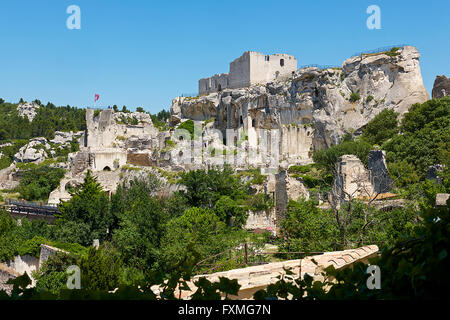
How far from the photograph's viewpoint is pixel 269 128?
44.8 m

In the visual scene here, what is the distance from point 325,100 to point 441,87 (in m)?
11.7

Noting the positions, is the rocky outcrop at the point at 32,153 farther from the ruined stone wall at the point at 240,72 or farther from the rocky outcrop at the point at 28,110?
the rocky outcrop at the point at 28,110

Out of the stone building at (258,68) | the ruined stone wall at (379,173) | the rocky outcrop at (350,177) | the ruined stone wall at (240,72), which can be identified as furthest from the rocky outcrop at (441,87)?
the rocky outcrop at (350,177)

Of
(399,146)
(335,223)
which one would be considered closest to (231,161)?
(399,146)

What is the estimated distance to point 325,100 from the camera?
130ft

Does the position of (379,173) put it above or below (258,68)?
below

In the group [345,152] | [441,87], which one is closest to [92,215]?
[345,152]

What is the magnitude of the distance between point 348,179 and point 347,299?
1511 centimetres

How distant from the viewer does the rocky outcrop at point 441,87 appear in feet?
130

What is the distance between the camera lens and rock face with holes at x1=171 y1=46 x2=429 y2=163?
122ft

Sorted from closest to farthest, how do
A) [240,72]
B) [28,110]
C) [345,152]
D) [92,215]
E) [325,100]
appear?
1. [92,215]
2. [345,152]
3. [325,100]
4. [240,72]
5. [28,110]

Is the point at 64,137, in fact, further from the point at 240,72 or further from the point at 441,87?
the point at 441,87

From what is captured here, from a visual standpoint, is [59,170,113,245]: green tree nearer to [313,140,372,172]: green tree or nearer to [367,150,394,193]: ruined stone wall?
[367,150,394,193]: ruined stone wall
